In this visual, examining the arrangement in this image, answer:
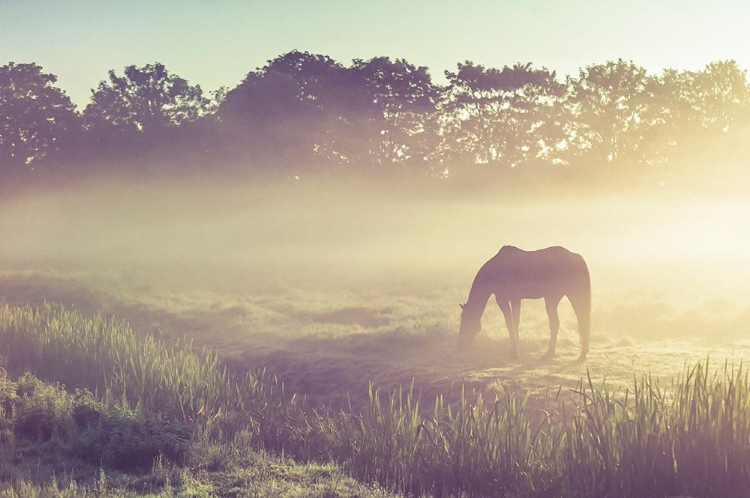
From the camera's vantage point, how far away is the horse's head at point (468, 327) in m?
18.9

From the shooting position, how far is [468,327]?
1898cm

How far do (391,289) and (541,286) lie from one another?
1691 cm

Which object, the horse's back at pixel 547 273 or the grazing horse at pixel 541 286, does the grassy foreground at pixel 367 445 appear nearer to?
the grazing horse at pixel 541 286

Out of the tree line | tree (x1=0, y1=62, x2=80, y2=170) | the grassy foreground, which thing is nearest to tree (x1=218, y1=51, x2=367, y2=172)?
the tree line

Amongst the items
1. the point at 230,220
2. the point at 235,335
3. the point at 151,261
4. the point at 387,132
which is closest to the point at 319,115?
the point at 387,132

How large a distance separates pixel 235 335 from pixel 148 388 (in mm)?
7524

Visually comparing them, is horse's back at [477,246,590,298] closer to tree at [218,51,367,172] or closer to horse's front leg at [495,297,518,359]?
horse's front leg at [495,297,518,359]

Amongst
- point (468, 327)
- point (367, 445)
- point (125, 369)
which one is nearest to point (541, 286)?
point (468, 327)

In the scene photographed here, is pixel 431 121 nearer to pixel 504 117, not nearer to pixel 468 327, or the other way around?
pixel 504 117

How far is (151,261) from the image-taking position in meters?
48.1

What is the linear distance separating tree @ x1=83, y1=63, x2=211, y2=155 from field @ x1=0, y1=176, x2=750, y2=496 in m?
4.25

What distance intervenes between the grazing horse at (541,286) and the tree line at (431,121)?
3852 centimetres

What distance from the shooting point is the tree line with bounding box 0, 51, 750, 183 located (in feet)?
188

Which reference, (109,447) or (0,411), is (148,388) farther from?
(109,447)
